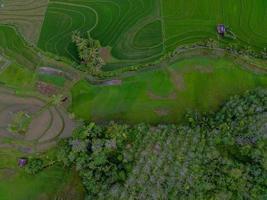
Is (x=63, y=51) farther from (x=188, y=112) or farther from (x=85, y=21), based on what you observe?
(x=188, y=112)

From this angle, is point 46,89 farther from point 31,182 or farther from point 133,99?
point 31,182

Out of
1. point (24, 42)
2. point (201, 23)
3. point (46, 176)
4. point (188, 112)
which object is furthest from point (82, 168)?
point (201, 23)

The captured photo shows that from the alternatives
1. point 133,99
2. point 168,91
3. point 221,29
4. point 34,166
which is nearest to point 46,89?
point 34,166

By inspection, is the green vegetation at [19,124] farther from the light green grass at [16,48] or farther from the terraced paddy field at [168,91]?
the light green grass at [16,48]

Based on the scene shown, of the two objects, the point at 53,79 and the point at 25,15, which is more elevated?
the point at 25,15

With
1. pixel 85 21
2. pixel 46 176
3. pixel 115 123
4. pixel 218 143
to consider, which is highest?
pixel 85 21

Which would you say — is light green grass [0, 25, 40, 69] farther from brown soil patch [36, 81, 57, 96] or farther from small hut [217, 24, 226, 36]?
small hut [217, 24, 226, 36]

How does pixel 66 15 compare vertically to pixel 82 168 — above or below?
above
